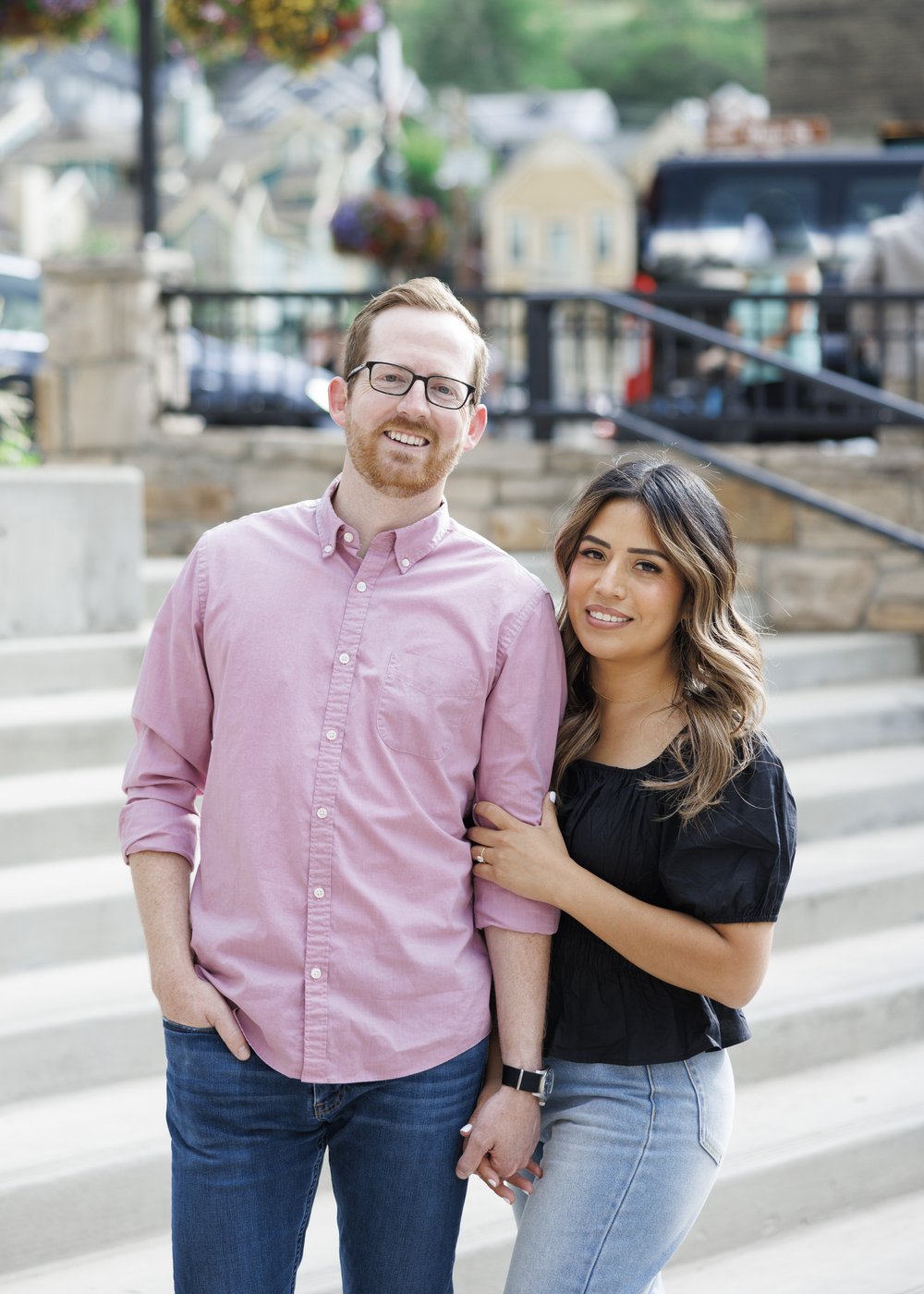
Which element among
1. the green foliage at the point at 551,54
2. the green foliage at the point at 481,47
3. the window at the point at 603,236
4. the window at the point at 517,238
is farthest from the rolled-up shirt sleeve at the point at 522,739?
the green foliage at the point at 481,47

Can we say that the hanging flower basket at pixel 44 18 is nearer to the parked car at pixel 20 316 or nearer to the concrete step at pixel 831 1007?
the parked car at pixel 20 316

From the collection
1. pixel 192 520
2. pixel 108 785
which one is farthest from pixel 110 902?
pixel 192 520

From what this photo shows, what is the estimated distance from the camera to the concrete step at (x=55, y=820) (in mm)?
3898

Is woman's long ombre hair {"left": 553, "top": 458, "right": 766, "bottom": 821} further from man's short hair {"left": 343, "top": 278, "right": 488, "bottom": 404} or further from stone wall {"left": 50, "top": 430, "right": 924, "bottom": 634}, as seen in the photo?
stone wall {"left": 50, "top": 430, "right": 924, "bottom": 634}

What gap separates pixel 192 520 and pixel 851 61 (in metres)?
14.5

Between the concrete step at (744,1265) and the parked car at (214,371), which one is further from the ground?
the parked car at (214,371)

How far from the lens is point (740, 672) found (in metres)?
2.13

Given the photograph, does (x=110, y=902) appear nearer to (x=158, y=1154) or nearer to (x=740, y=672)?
(x=158, y=1154)

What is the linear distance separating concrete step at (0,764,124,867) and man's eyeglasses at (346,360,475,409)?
2.23 meters

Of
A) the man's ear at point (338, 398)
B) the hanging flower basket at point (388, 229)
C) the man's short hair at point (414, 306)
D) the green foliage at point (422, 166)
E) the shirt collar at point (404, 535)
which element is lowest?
the shirt collar at point (404, 535)

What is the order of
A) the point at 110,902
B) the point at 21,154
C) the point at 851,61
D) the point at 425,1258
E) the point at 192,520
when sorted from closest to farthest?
the point at 425,1258 → the point at 110,902 → the point at 192,520 → the point at 851,61 → the point at 21,154

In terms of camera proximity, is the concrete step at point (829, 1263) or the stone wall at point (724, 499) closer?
the concrete step at point (829, 1263)

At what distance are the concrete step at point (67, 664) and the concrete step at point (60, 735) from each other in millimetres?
94

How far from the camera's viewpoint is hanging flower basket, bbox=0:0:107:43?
833 cm
